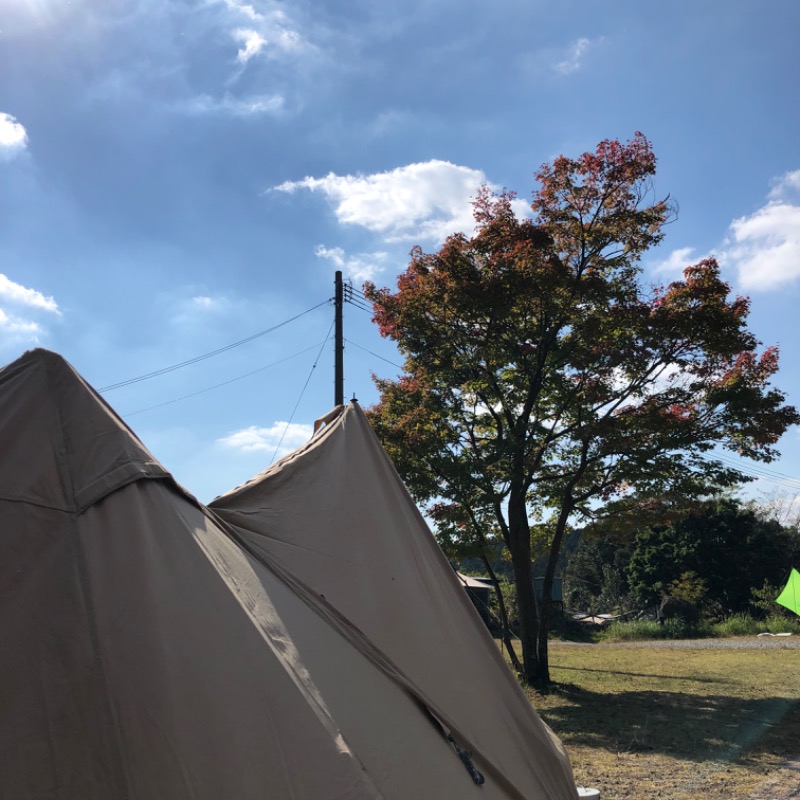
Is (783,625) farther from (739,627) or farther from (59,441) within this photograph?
(59,441)

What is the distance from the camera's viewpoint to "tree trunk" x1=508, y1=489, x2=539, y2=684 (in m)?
11.2

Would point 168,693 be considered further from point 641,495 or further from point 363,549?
point 641,495

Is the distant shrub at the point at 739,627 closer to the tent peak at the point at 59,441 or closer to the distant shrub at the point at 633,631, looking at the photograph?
the distant shrub at the point at 633,631

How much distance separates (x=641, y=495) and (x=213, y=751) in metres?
10.0

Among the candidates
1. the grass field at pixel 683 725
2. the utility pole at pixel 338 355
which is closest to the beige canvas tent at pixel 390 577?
the grass field at pixel 683 725

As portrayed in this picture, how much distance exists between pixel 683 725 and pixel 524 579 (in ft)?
12.4

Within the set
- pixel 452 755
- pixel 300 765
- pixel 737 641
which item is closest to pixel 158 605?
pixel 300 765

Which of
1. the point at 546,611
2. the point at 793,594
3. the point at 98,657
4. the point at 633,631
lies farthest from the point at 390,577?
the point at 633,631

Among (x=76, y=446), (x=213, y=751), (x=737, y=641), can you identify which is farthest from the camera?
(x=737, y=641)

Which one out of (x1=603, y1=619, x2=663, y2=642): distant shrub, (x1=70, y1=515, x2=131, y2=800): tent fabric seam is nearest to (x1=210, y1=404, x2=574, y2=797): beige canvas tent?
(x1=70, y1=515, x2=131, y2=800): tent fabric seam

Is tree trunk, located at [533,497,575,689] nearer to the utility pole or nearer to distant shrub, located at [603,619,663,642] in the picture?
the utility pole

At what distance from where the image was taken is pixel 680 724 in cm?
802

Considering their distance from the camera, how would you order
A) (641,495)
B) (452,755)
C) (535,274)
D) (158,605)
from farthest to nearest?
(641,495), (535,274), (452,755), (158,605)

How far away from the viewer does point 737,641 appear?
19.0m
